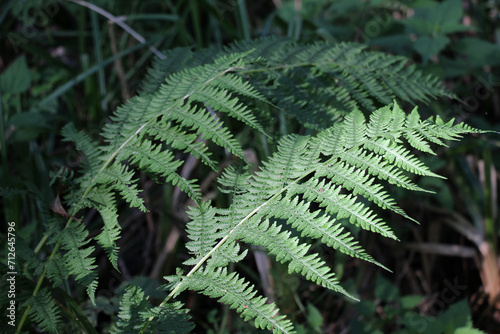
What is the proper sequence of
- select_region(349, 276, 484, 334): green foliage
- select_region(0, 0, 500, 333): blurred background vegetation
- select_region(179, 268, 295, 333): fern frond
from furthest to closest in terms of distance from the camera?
1. select_region(0, 0, 500, 333): blurred background vegetation
2. select_region(349, 276, 484, 334): green foliage
3. select_region(179, 268, 295, 333): fern frond

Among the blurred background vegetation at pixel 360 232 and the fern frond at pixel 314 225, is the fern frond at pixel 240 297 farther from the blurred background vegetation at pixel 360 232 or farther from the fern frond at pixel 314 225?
the blurred background vegetation at pixel 360 232

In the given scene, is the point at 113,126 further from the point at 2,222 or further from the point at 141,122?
the point at 2,222

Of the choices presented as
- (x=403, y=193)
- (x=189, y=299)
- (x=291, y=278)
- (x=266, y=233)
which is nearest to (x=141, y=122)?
(x=266, y=233)

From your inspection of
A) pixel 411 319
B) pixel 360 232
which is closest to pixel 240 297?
pixel 411 319

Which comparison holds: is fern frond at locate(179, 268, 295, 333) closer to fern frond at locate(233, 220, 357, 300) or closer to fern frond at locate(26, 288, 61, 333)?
fern frond at locate(233, 220, 357, 300)

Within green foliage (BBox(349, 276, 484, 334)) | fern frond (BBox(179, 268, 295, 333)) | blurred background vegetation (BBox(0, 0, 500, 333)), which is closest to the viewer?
fern frond (BBox(179, 268, 295, 333))

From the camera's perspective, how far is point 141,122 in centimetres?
100

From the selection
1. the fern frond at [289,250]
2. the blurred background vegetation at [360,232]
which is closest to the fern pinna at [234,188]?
the fern frond at [289,250]

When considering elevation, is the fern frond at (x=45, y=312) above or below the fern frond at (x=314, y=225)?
below

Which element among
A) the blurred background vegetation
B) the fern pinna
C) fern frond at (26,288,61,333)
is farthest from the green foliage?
fern frond at (26,288,61,333)

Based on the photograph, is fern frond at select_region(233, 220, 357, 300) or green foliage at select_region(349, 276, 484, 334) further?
green foliage at select_region(349, 276, 484, 334)

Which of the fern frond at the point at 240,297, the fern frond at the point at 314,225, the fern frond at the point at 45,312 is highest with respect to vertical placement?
the fern frond at the point at 314,225

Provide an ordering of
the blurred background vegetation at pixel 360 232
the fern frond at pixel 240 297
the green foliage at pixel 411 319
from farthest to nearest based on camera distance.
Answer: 1. the blurred background vegetation at pixel 360 232
2. the green foliage at pixel 411 319
3. the fern frond at pixel 240 297

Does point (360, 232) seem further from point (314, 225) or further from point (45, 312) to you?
point (45, 312)
